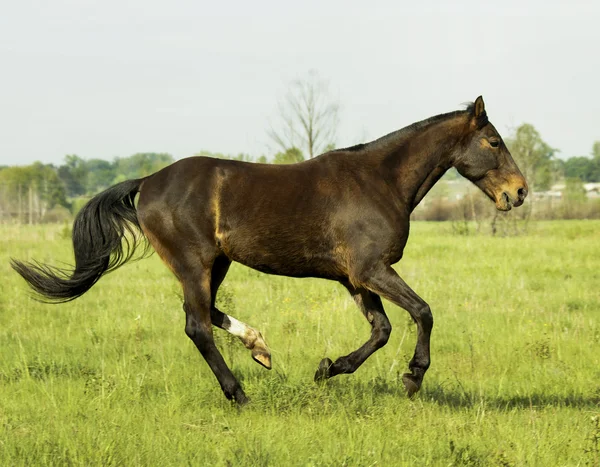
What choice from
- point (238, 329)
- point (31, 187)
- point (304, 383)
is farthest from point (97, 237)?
point (31, 187)

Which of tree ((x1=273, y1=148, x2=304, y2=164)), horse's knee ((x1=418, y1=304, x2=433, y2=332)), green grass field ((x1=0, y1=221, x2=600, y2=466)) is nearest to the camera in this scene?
green grass field ((x1=0, y1=221, x2=600, y2=466))

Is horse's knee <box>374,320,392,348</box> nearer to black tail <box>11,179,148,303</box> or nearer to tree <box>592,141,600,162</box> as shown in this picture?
black tail <box>11,179,148,303</box>

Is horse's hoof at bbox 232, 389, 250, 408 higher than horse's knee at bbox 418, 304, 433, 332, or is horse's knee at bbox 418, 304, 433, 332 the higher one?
horse's knee at bbox 418, 304, 433, 332

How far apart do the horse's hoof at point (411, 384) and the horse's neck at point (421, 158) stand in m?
1.35

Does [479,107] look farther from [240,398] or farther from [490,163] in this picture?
[240,398]

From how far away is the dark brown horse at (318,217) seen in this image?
5531 mm

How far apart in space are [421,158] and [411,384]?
180 cm

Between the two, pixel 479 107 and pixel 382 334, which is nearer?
pixel 382 334

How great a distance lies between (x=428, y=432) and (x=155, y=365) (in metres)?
2.90

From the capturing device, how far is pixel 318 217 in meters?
5.61

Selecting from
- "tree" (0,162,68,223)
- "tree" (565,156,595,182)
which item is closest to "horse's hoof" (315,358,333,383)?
"tree" (0,162,68,223)

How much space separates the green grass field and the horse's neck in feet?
5.07

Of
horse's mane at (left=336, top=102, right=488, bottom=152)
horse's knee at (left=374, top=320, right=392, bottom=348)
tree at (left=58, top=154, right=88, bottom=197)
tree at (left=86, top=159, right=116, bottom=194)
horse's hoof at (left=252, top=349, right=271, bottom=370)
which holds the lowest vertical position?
horse's hoof at (left=252, top=349, right=271, bottom=370)

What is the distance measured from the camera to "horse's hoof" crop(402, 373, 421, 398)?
5.37m
